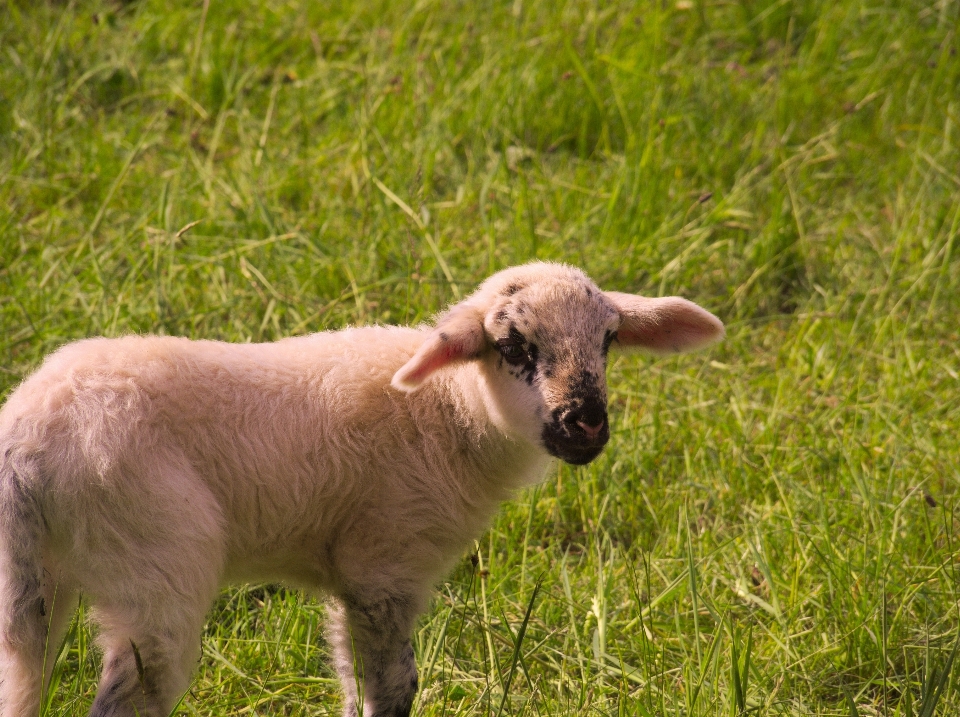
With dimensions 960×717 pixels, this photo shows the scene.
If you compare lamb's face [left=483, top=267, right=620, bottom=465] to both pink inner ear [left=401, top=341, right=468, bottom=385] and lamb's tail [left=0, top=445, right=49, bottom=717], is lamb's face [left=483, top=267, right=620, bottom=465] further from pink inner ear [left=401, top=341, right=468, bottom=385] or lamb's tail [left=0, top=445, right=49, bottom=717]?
lamb's tail [left=0, top=445, right=49, bottom=717]

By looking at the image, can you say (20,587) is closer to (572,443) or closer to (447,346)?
(447,346)

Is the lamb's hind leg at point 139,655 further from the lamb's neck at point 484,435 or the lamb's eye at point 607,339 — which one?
the lamb's eye at point 607,339

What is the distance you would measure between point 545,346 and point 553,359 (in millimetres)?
50

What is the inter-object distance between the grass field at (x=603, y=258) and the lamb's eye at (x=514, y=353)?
2.57ft

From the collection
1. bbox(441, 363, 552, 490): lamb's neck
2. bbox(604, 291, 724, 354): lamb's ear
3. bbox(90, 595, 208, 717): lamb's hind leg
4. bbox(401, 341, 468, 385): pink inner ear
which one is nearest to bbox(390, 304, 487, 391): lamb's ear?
bbox(401, 341, 468, 385): pink inner ear

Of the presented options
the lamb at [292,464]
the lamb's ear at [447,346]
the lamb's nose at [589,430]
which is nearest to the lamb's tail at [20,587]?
the lamb at [292,464]

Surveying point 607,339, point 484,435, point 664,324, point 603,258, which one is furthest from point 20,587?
point 603,258

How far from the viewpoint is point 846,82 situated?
7355 mm

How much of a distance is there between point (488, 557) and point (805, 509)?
130 cm

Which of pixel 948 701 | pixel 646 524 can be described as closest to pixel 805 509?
pixel 646 524

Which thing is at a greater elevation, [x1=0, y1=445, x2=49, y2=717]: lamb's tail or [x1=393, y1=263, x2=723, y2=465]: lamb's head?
[x1=393, y1=263, x2=723, y2=465]: lamb's head

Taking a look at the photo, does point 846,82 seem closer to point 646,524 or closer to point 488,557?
point 646,524

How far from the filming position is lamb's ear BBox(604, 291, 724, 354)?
11.3ft

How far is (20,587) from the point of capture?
8.60ft
